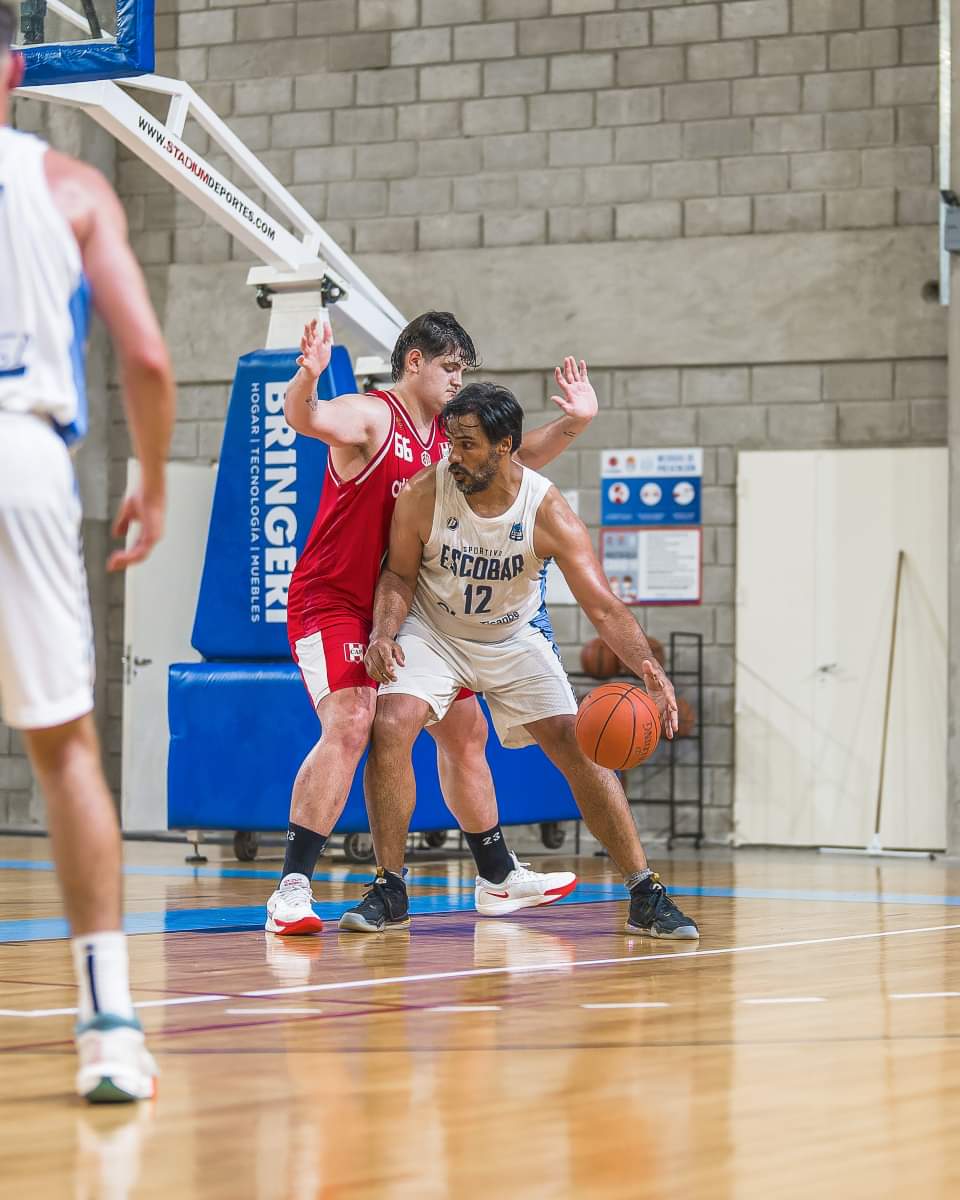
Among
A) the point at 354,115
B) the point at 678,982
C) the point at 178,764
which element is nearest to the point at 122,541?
the point at 354,115

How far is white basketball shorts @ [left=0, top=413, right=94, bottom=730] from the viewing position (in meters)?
2.25

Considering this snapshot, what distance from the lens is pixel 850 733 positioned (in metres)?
10.6

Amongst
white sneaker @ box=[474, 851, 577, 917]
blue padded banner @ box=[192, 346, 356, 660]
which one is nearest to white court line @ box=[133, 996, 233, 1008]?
white sneaker @ box=[474, 851, 577, 917]

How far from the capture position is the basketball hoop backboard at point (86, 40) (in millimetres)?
6824

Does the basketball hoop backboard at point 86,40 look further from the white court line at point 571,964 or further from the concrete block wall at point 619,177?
the concrete block wall at point 619,177

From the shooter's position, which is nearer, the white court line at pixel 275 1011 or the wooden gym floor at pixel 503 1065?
the wooden gym floor at pixel 503 1065

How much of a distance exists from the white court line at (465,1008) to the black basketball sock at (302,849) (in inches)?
58.1

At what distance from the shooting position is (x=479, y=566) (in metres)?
4.82

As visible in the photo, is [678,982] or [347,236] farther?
[347,236]

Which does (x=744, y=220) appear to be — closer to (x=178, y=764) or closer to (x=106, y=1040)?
(x=178, y=764)

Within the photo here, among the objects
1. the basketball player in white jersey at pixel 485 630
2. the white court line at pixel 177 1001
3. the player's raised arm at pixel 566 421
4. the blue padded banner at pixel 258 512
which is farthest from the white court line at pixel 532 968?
the blue padded banner at pixel 258 512

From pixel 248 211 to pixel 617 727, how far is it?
14.7 ft

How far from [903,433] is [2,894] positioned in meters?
6.35

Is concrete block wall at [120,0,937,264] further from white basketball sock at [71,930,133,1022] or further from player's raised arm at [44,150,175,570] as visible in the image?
white basketball sock at [71,930,133,1022]
